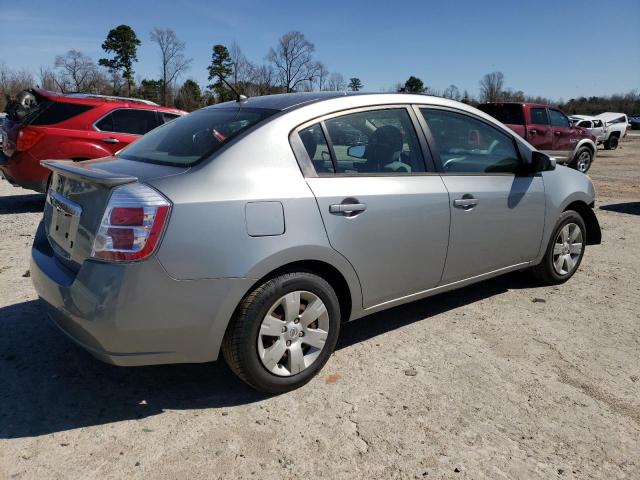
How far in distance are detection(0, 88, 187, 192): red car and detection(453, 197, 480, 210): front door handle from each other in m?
5.15

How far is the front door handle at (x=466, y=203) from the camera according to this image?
3.52m

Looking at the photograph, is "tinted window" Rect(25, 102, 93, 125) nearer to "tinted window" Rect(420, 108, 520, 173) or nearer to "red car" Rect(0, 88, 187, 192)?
"red car" Rect(0, 88, 187, 192)

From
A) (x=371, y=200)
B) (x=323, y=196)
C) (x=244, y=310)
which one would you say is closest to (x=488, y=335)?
(x=371, y=200)

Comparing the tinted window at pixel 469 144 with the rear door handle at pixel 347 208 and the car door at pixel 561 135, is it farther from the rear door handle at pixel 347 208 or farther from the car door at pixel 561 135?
the car door at pixel 561 135

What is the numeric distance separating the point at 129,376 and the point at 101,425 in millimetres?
502

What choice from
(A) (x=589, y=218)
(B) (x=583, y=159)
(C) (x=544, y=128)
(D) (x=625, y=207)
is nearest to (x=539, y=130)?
(C) (x=544, y=128)

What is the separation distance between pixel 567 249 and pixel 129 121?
21.0ft

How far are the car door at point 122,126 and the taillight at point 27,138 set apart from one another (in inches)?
31.0

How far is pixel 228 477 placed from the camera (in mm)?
2223

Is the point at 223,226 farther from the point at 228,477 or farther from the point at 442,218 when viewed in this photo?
the point at 442,218

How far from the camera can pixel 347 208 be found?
115 inches

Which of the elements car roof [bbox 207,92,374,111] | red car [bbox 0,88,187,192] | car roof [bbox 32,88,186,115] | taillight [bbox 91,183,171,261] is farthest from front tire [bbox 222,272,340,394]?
car roof [bbox 32,88,186,115]

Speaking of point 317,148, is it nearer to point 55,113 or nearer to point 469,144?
point 469,144

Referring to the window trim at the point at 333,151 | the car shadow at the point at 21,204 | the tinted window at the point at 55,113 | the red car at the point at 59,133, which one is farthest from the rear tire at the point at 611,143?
the window trim at the point at 333,151
